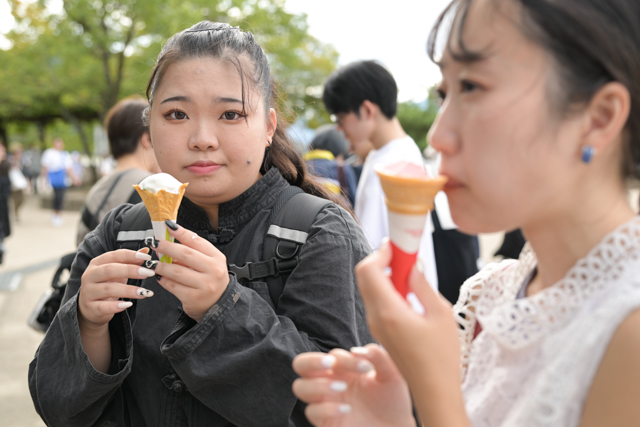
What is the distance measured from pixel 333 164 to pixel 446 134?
461cm

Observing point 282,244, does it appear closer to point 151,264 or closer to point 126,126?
point 151,264

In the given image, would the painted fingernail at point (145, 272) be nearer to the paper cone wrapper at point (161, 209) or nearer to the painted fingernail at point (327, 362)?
the paper cone wrapper at point (161, 209)

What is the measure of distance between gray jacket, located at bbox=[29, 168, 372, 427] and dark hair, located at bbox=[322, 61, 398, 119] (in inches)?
91.2

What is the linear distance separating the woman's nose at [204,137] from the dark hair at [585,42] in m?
1.13

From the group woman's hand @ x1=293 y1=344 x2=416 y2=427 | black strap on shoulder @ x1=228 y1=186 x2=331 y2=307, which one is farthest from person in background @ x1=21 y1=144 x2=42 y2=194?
woman's hand @ x1=293 y1=344 x2=416 y2=427

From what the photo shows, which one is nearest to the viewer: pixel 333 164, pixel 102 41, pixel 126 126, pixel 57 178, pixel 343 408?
pixel 343 408

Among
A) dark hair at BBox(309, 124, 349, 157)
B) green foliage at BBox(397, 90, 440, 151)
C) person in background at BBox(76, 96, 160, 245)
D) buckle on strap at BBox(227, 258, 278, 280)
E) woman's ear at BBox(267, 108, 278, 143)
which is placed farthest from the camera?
green foliage at BBox(397, 90, 440, 151)

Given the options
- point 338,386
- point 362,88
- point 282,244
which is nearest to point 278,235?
point 282,244

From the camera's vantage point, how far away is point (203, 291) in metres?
1.53

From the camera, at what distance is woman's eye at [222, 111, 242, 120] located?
193 centimetres

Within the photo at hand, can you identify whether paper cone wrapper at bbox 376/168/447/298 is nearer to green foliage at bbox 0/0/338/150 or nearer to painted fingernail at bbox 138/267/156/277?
painted fingernail at bbox 138/267/156/277

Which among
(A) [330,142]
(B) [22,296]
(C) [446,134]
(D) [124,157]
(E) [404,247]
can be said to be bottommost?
(B) [22,296]

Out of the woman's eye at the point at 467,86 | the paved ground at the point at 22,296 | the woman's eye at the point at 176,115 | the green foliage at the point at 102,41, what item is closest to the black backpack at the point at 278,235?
the woman's eye at the point at 176,115

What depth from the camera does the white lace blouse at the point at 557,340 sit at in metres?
1.10
